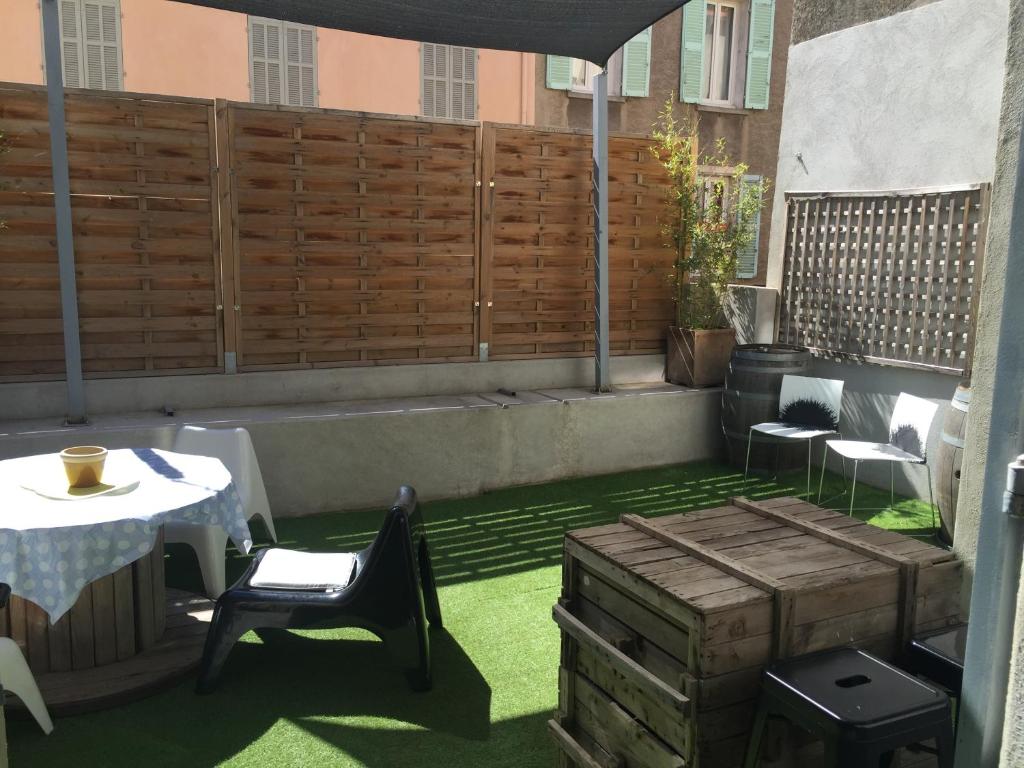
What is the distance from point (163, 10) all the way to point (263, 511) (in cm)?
893

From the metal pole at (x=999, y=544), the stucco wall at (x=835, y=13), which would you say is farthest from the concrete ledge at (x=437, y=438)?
the metal pole at (x=999, y=544)

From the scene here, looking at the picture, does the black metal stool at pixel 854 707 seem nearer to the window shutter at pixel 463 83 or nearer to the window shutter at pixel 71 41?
the window shutter at pixel 463 83

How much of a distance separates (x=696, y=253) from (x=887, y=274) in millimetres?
1509

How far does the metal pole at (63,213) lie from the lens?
483 centimetres

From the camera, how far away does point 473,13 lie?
4820 mm

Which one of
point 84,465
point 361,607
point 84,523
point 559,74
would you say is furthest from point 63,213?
point 559,74

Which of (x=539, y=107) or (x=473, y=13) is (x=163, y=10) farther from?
(x=473, y=13)

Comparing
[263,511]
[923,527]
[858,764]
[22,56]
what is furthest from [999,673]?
[22,56]

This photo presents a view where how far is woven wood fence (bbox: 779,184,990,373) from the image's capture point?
19.1 feet

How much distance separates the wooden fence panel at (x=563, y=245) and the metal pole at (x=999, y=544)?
5.40 m

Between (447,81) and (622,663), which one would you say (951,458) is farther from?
(447,81)

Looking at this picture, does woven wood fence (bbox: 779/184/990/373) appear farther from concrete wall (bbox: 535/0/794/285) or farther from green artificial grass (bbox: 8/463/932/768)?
concrete wall (bbox: 535/0/794/285)

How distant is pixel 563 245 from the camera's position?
6.97 m

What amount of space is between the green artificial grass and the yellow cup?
0.87 meters
